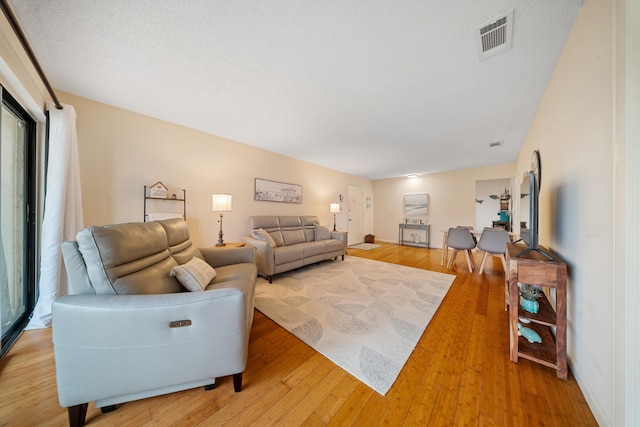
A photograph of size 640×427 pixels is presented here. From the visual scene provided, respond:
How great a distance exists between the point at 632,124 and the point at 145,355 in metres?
2.23

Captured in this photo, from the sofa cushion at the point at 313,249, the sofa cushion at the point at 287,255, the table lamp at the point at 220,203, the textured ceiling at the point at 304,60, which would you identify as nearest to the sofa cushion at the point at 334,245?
the sofa cushion at the point at 313,249

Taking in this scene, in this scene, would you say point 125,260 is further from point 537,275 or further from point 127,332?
point 537,275

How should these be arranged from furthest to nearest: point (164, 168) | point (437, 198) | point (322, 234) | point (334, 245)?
point (437, 198) < point (322, 234) < point (334, 245) < point (164, 168)

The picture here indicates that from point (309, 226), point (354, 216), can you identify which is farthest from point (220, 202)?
point (354, 216)

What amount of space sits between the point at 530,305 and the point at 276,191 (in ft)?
12.2

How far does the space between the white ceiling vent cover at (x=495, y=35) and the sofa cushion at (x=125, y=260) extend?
2619mm

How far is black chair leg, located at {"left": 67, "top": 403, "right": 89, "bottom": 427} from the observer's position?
0.89 m

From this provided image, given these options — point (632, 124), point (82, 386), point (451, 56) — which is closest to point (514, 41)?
point (451, 56)

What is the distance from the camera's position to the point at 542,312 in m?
1.41

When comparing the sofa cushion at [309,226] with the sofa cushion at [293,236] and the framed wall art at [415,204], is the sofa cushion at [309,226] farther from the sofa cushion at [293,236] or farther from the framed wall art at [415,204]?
the framed wall art at [415,204]

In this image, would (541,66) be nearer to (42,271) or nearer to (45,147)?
(45,147)

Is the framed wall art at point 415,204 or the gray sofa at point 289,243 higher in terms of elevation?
the framed wall art at point 415,204

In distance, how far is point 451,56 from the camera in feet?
4.98

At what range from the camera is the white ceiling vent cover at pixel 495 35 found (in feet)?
4.06
